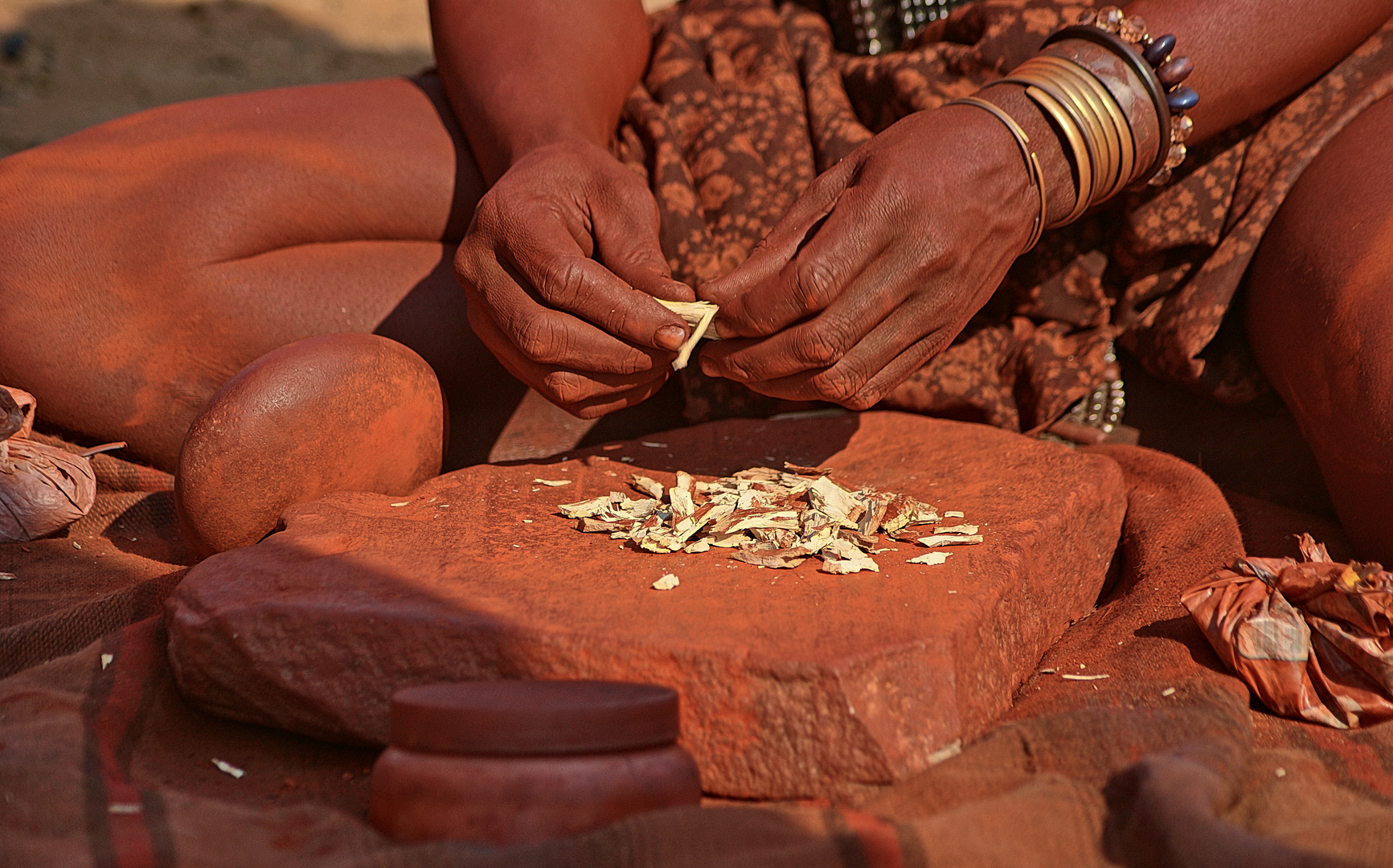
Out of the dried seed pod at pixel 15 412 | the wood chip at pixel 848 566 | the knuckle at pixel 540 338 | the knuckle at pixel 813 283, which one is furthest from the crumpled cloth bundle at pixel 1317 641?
the dried seed pod at pixel 15 412

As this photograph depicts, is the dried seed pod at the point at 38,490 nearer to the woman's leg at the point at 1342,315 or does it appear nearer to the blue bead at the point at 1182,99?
the blue bead at the point at 1182,99

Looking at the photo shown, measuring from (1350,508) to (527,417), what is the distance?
1.62 metres

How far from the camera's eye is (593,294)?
152cm

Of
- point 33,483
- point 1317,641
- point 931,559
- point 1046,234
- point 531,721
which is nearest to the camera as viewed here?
point 531,721

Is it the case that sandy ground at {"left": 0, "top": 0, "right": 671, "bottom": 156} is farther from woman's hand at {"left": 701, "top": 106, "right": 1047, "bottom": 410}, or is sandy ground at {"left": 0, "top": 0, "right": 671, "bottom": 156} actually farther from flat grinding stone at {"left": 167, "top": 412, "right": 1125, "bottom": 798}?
woman's hand at {"left": 701, "top": 106, "right": 1047, "bottom": 410}

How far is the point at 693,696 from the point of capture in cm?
113

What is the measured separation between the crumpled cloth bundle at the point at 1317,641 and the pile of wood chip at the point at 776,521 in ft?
1.21

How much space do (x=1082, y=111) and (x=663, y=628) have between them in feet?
3.79

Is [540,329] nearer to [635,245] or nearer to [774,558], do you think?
[635,245]

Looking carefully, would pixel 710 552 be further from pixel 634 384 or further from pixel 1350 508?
pixel 1350 508

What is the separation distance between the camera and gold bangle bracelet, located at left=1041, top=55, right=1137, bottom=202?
1.66m

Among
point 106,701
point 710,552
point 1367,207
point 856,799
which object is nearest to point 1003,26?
point 1367,207

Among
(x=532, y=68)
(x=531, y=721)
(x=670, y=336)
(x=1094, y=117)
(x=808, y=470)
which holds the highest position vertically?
(x=1094, y=117)

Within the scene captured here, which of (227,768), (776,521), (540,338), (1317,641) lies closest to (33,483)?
(227,768)
